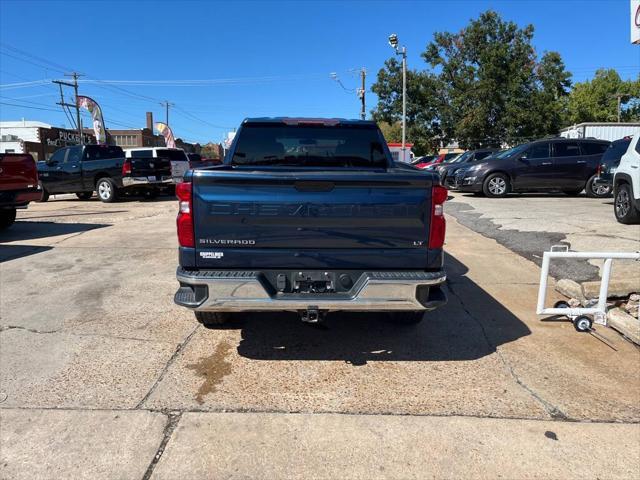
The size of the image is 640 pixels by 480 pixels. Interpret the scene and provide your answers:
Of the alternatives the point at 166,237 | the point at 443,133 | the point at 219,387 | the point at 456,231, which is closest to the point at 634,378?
the point at 219,387

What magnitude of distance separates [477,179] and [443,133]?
2724 centimetres

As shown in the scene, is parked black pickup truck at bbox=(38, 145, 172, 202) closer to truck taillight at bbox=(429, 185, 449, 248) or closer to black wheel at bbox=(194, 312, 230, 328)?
black wheel at bbox=(194, 312, 230, 328)

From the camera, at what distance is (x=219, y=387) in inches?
140

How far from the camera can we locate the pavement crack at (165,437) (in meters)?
2.65

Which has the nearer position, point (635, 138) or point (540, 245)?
point (540, 245)

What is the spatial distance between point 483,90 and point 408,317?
120ft

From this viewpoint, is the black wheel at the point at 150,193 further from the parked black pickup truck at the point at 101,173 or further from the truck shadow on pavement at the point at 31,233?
the truck shadow on pavement at the point at 31,233

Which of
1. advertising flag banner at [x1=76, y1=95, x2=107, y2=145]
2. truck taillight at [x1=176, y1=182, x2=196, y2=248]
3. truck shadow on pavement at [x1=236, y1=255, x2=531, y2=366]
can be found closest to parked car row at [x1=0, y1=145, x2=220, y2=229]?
truck shadow on pavement at [x1=236, y1=255, x2=531, y2=366]

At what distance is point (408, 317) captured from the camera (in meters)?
4.55

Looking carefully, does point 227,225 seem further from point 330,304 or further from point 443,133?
point 443,133

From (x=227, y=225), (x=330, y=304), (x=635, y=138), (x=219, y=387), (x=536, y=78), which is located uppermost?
(x=536, y=78)

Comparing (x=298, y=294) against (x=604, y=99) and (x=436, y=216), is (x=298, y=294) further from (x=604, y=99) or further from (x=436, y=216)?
(x=604, y=99)

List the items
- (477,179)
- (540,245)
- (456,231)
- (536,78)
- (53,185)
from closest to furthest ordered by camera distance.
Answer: (540,245) → (456,231) → (477,179) → (53,185) → (536,78)

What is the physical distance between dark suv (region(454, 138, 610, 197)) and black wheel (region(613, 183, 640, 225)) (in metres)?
5.52
